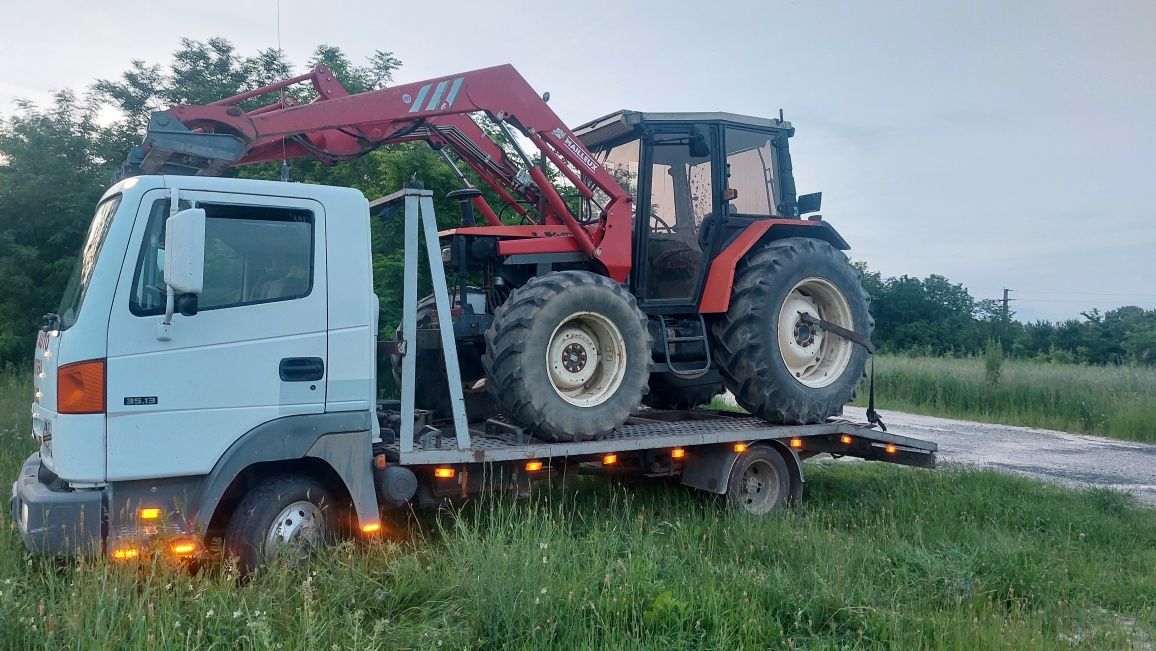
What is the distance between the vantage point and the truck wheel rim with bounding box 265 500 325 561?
4.74 metres

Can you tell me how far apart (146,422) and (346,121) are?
8.63ft

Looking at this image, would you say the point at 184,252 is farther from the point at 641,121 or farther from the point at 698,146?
the point at 698,146

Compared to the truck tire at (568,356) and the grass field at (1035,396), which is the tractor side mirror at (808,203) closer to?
the truck tire at (568,356)

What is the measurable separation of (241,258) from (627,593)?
9.32ft

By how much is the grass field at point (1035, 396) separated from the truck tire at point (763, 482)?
1043 cm

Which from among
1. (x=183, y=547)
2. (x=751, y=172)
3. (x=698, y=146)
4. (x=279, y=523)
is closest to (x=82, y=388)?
(x=183, y=547)

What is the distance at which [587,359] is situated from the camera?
20.5ft

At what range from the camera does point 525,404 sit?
568 centimetres

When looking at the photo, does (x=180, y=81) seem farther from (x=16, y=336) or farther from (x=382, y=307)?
(x=382, y=307)

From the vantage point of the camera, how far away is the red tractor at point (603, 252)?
19.0 ft

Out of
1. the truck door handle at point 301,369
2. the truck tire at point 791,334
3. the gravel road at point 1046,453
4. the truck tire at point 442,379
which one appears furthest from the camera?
the gravel road at point 1046,453

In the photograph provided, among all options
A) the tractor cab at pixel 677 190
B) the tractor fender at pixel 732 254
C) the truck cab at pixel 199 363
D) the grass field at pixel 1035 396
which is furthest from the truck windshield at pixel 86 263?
the grass field at pixel 1035 396

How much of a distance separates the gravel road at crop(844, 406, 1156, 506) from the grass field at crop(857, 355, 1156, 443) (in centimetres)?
69

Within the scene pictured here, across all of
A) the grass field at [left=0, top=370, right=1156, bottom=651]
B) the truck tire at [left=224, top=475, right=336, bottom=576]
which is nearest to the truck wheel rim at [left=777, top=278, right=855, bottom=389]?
the grass field at [left=0, top=370, right=1156, bottom=651]
